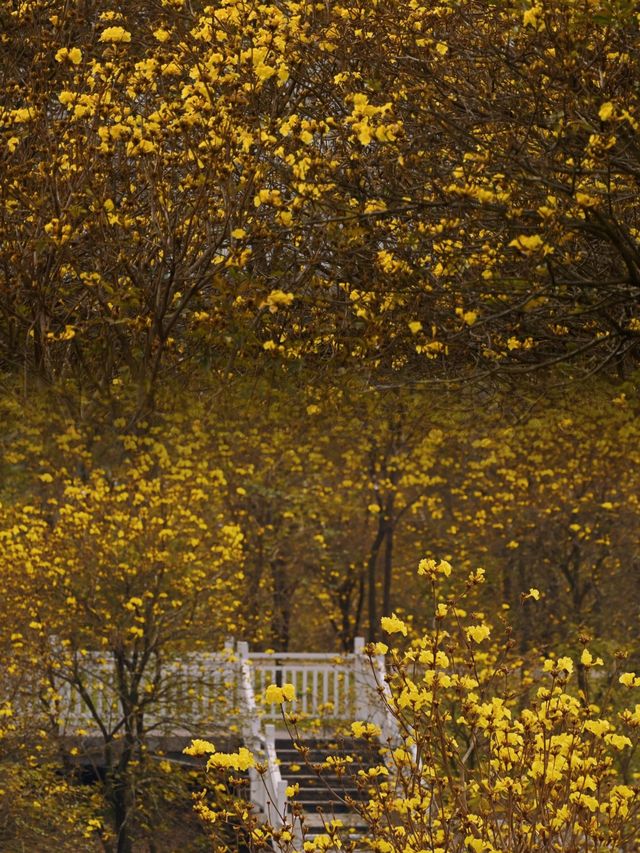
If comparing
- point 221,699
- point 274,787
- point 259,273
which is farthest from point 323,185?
point 221,699

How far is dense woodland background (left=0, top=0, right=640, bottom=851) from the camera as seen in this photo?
341 inches

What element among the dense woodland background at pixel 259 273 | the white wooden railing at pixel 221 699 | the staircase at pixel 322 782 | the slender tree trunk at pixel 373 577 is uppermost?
the dense woodland background at pixel 259 273

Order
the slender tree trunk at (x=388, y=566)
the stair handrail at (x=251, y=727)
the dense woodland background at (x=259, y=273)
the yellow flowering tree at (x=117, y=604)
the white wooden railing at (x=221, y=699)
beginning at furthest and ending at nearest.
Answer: the slender tree trunk at (x=388, y=566) < the stair handrail at (x=251, y=727) < the white wooden railing at (x=221, y=699) < the yellow flowering tree at (x=117, y=604) < the dense woodland background at (x=259, y=273)

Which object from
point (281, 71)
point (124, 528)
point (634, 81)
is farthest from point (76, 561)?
point (634, 81)

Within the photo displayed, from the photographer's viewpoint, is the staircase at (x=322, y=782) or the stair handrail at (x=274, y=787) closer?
the stair handrail at (x=274, y=787)

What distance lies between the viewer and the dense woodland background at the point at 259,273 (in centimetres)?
866

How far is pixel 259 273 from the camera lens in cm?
1080

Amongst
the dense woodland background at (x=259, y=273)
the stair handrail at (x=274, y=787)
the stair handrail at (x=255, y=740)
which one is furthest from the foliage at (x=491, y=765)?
the stair handrail at (x=255, y=740)

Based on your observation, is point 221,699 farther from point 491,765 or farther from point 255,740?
point 491,765

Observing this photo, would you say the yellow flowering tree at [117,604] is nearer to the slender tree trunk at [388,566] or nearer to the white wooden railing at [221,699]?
the white wooden railing at [221,699]

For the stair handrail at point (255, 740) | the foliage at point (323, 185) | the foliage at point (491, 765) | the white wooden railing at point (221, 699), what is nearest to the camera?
the foliage at point (491, 765)

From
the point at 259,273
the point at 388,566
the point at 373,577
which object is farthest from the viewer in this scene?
the point at 373,577

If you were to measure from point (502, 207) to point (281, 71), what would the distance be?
1.81 m

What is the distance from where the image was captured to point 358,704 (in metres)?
17.2
